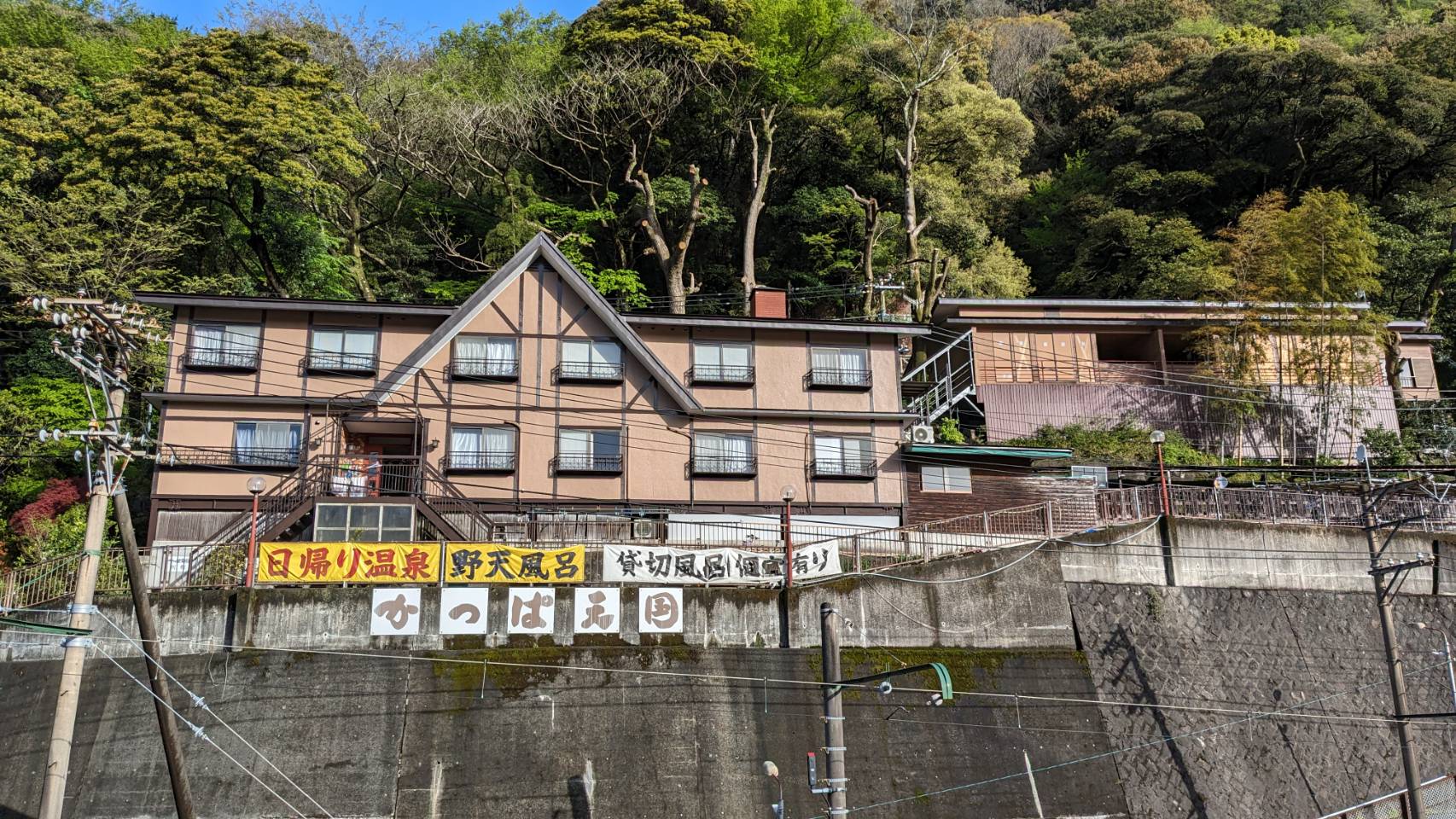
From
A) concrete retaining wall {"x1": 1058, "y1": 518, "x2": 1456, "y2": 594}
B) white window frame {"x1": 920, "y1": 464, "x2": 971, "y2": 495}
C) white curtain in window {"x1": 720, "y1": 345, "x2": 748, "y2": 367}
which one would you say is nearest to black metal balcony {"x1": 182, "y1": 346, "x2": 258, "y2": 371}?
white curtain in window {"x1": 720, "y1": 345, "x2": 748, "y2": 367}

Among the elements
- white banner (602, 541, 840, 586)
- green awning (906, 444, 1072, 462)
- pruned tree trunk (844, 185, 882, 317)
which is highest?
pruned tree trunk (844, 185, 882, 317)

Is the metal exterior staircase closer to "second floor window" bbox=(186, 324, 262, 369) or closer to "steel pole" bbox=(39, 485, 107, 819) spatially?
"second floor window" bbox=(186, 324, 262, 369)

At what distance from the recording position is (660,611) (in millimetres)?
22188

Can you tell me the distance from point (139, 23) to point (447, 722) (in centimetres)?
4900

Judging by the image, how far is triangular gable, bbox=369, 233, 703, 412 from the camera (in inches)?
1139

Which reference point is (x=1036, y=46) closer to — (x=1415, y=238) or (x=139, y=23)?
(x=1415, y=238)

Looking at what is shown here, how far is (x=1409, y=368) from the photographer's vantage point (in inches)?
1560

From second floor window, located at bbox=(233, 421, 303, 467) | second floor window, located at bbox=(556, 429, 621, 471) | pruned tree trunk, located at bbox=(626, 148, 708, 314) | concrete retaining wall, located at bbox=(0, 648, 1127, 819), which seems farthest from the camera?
pruned tree trunk, located at bbox=(626, 148, 708, 314)

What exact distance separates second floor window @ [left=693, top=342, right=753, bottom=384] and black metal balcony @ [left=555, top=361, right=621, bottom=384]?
92.2 inches

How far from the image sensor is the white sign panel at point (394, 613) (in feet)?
70.0

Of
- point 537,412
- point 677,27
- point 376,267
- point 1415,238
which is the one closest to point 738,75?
point 677,27

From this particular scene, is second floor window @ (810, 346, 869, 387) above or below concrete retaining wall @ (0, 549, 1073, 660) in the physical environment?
above

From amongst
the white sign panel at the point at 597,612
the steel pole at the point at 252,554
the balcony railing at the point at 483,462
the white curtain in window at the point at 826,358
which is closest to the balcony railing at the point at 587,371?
the balcony railing at the point at 483,462

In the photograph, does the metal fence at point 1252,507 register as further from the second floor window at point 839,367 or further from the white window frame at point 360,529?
the white window frame at point 360,529
